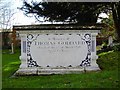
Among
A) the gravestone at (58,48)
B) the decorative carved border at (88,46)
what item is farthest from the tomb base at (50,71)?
the decorative carved border at (88,46)

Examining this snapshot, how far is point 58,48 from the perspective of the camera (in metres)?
11.3

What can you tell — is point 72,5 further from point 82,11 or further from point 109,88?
point 109,88

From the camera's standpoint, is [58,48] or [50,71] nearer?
[50,71]

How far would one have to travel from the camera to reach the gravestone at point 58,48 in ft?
36.8

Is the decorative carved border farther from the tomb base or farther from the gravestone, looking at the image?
the tomb base

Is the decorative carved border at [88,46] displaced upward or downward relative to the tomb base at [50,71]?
upward

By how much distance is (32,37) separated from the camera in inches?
447

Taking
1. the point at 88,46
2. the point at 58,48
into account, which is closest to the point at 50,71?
the point at 58,48

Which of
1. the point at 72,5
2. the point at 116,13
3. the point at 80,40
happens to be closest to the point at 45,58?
the point at 80,40

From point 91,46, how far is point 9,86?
4328mm

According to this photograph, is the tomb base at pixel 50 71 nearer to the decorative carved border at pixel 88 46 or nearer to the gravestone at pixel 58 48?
the gravestone at pixel 58 48

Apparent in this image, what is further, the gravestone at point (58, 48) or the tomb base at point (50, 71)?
the gravestone at point (58, 48)

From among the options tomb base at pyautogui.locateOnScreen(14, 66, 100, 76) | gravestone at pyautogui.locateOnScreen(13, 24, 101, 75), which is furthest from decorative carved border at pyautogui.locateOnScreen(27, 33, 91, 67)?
tomb base at pyautogui.locateOnScreen(14, 66, 100, 76)

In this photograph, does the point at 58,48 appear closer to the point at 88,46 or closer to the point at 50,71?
the point at 50,71
